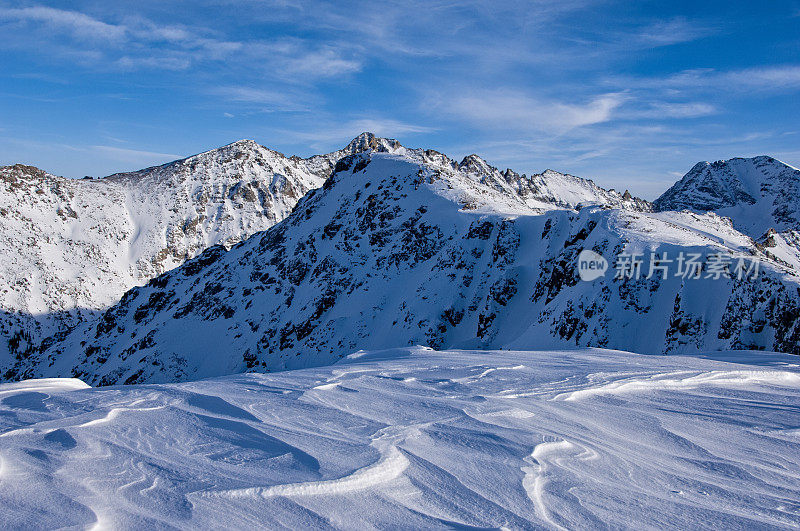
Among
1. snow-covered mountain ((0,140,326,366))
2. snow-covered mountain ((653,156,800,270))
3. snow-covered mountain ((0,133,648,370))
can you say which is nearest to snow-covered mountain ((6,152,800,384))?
snow-covered mountain ((0,133,648,370))

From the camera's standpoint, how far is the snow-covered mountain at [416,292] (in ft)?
71.9

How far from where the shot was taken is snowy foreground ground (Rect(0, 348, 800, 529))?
2844 mm

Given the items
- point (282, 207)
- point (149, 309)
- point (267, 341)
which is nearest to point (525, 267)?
point (267, 341)

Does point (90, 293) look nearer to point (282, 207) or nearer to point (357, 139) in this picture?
point (282, 207)

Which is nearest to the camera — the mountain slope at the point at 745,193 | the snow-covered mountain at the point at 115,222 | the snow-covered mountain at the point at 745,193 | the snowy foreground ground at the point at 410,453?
the snowy foreground ground at the point at 410,453

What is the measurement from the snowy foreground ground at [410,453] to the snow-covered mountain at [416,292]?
16.6 metres

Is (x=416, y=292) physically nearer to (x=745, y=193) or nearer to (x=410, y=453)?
(x=410, y=453)

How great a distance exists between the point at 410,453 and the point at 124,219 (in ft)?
334

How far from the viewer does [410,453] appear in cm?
379

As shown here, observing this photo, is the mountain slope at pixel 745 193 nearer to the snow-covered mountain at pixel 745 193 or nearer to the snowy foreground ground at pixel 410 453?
the snow-covered mountain at pixel 745 193

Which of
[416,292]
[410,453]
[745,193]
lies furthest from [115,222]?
[745,193]

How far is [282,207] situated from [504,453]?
104792 mm

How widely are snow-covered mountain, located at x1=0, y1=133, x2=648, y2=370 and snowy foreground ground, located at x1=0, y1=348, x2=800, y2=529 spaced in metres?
51.2

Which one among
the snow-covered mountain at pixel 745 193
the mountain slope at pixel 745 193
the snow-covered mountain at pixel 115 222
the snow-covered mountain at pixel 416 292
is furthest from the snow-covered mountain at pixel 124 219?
the mountain slope at pixel 745 193
